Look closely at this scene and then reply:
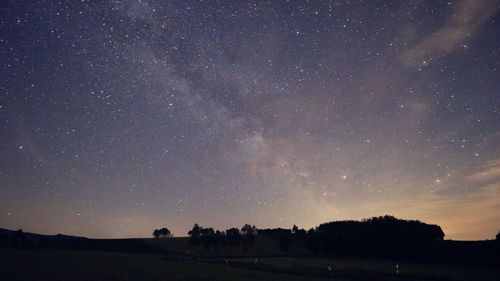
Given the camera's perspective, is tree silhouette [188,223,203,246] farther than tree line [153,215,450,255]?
Yes

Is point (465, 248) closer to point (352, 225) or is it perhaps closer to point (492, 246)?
point (492, 246)

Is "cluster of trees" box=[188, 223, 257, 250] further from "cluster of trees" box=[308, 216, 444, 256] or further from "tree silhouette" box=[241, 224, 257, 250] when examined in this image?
"cluster of trees" box=[308, 216, 444, 256]

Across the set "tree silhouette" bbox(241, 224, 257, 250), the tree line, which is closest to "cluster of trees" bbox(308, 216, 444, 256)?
the tree line

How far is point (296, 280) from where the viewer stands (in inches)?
1807

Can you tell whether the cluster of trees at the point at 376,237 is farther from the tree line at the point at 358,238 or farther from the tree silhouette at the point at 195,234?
the tree silhouette at the point at 195,234

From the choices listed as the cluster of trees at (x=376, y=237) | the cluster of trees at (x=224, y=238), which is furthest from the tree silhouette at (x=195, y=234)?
the cluster of trees at (x=376, y=237)

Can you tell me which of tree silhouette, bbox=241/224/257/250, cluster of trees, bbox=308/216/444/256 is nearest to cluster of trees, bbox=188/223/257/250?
tree silhouette, bbox=241/224/257/250

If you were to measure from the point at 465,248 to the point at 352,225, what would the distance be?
40.8m

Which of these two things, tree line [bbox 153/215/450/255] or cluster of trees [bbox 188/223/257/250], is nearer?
tree line [bbox 153/215/450/255]

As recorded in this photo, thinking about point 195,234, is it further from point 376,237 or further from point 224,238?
point 376,237

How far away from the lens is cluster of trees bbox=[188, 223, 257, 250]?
441 ft

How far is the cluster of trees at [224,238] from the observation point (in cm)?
13450

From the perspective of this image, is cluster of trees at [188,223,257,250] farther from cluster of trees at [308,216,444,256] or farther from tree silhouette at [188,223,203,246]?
cluster of trees at [308,216,444,256]

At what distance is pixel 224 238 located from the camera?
138000 millimetres
